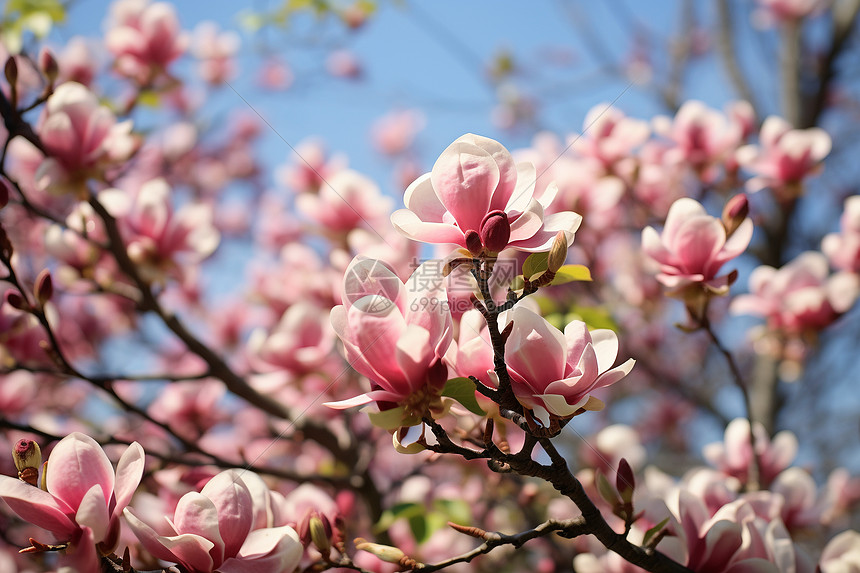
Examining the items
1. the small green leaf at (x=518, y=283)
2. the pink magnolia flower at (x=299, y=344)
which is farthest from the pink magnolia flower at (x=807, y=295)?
the pink magnolia flower at (x=299, y=344)

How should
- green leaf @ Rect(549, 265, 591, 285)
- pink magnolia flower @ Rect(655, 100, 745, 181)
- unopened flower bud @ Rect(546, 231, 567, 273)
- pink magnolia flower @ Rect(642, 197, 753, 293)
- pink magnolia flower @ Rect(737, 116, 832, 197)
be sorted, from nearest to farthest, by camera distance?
unopened flower bud @ Rect(546, 231, 567, 273), green leaf @ Rect(549, 265, 591, 285), pink magnolia flower @ Rect(642, 197, 753, 293), pink magnolia flower @ Rect(737, 116, 832, 197), pink magnolia flower @ Rect(655, 100, 745, 181)

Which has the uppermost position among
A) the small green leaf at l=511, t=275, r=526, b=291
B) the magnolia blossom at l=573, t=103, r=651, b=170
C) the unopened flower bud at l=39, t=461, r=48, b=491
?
the magnolia blossom at l=573, t=103, r=651, b=170

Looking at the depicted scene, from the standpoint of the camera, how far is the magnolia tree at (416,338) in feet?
2.15

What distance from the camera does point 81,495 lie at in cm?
69

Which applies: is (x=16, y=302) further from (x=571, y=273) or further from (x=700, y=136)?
(x=700, y=136)

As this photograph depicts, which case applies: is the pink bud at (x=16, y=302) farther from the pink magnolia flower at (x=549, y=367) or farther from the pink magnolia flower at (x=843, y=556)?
the pink magnolia flower at (x=843, y=556)

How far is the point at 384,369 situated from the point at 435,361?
0.06 m

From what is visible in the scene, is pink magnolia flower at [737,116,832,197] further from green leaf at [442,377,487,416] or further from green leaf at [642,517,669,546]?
green leaf at [442,377,487,416]

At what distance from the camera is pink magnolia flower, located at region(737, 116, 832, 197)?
1.60 meters

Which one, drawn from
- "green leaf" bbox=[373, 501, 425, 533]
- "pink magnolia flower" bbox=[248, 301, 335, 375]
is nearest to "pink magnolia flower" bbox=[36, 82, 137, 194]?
"pink magnolia flower" bbox=[248, 301, 335, 375]

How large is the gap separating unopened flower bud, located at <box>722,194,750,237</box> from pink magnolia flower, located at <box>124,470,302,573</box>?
2.70 feet

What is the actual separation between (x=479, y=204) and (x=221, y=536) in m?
0.53

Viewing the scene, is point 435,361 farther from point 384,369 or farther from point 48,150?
point 48,150

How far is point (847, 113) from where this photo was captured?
421 cm
